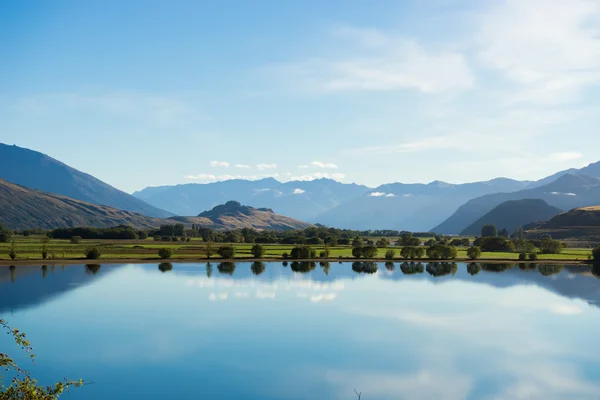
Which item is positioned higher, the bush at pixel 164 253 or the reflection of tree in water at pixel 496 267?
the bush at pixel 164 253

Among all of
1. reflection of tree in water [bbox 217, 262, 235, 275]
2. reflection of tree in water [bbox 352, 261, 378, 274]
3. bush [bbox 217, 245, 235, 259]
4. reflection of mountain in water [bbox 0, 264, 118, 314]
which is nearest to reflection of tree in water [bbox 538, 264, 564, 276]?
reflection of tree in water [bbox 352, 261, 378, 274]

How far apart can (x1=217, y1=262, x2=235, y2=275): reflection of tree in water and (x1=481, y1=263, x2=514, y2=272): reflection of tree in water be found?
59.8 metres

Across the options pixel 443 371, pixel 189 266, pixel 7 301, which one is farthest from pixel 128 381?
pixel 189 266

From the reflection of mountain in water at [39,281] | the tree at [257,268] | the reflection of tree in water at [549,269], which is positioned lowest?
the reflection of tree in water at [549,269]

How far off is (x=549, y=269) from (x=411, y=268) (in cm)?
3407

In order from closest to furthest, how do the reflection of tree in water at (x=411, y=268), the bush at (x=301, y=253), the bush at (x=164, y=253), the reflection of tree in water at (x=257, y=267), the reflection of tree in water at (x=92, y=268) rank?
the reflection of tree in water at (x=92, y=268)
the reflection of tree in water at (x=257, y=267)
the reflection of tree in water at (x=411, y=268)
the bush at (x=164, y=253)
the bush at (x=301, y=253)

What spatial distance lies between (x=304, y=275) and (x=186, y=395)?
248ft

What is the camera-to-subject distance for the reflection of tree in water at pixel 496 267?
134 m

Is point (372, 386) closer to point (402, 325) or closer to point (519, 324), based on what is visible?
point (402, 325)

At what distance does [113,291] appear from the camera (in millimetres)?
86500

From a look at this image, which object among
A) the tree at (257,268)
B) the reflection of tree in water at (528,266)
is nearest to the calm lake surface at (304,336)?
the tree at (257,268)

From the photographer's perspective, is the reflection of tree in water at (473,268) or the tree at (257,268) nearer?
the tree at (257,268)

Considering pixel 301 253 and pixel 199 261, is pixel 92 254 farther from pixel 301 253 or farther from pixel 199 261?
pixel 301 253

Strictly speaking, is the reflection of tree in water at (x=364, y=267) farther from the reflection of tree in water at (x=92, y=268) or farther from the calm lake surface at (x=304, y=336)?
the reflection of tree in water at (x=92, y=268)
